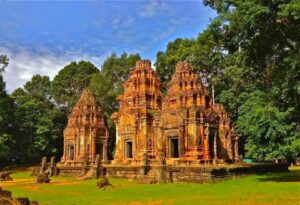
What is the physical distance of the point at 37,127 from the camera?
51656mm

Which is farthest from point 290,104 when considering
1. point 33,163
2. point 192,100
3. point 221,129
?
point 33,163

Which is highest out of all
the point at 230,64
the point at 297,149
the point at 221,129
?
the point at 230,64

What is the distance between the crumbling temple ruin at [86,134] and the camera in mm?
37906

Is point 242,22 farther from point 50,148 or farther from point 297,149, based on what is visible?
point 50,148

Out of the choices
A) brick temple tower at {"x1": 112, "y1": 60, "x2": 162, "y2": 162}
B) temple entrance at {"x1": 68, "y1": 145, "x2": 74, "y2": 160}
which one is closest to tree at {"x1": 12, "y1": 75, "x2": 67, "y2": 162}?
temple entrance at {"x1": 68, "y1": 145, "x2": 74, "y2": 160}

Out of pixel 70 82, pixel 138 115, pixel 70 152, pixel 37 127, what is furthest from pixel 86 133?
pixel 70 82

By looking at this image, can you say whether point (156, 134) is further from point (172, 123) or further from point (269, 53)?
point (269, 53)

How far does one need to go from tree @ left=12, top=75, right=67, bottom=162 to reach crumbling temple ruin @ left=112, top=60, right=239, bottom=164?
2092 centimetres

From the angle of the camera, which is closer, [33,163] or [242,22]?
[242,22]

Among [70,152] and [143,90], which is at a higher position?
[143,90]

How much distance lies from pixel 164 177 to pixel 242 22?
10.8 meters

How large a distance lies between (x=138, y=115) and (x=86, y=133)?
28.4ft

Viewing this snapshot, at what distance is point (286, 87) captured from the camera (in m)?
19.9

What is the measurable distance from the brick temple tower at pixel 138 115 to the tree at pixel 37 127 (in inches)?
820
